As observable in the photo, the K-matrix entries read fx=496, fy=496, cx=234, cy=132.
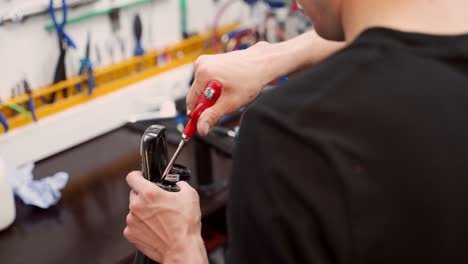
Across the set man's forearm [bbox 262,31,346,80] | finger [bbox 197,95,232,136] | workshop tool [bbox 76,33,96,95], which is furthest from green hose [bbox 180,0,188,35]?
finger [bbox 197,95,232,136]

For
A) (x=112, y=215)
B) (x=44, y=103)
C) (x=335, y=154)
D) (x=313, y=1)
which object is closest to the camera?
(x=335, y=154)

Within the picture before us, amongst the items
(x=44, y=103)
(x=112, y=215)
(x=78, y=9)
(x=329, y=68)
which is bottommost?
(x=112, y=215)

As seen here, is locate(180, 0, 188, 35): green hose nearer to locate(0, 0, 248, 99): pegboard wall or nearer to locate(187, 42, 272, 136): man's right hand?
locate(0, 0, 248, 99): pegboard wall

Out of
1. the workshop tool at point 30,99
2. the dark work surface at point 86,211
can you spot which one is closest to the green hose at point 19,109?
the workshop tool at point 30,99

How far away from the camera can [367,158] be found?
463mm

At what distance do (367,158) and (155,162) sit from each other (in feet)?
1.40

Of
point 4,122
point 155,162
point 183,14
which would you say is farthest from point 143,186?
point 183,14

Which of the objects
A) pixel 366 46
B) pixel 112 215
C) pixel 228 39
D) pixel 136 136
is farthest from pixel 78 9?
pixel 366 46

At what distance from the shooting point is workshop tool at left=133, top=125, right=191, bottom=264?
0.79 metres

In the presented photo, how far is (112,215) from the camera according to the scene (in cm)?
114

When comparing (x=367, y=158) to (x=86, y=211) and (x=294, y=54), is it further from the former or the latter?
(x=86, y=211)

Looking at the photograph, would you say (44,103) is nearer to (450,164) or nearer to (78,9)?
(78,9)

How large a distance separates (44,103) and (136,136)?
27cm

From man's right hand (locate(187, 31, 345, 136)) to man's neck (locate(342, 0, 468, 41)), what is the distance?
334 millimetres
